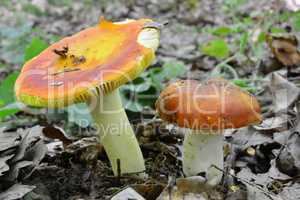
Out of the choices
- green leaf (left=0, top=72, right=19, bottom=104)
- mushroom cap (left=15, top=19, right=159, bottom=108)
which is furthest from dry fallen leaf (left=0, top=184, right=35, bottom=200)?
green leaf (left=0, top=72, right=19, bottom=104)

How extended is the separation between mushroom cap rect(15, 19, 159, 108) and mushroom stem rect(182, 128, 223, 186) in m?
0.57

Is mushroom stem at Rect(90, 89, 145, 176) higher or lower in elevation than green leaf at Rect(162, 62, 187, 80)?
lower

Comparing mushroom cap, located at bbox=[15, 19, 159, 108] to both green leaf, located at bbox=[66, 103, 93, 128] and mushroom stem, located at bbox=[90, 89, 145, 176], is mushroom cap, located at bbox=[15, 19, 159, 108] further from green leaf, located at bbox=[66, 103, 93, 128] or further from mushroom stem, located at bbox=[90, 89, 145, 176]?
green leaf, located at bbox=[66, 103, 93, 128]

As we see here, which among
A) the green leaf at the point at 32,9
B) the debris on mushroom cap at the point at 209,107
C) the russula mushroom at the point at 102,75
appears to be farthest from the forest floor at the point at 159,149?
the green leaf at the point at 32,9

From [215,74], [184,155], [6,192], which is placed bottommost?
[6,192]

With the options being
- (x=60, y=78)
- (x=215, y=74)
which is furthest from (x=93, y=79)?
(x=215, y=74)

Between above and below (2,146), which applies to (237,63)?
above

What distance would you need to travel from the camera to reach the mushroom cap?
2.05 meters

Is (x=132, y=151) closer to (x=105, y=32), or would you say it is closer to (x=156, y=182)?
(x=156, y=182)

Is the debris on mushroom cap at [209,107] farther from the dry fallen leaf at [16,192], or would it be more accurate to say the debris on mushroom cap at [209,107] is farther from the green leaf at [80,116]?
the green leaf at [80,116]

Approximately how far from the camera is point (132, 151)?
2.61 meters

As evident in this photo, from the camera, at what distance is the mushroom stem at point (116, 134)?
250cm

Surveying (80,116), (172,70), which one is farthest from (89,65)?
(172,70)

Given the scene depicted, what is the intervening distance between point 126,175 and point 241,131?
40.5 inches
